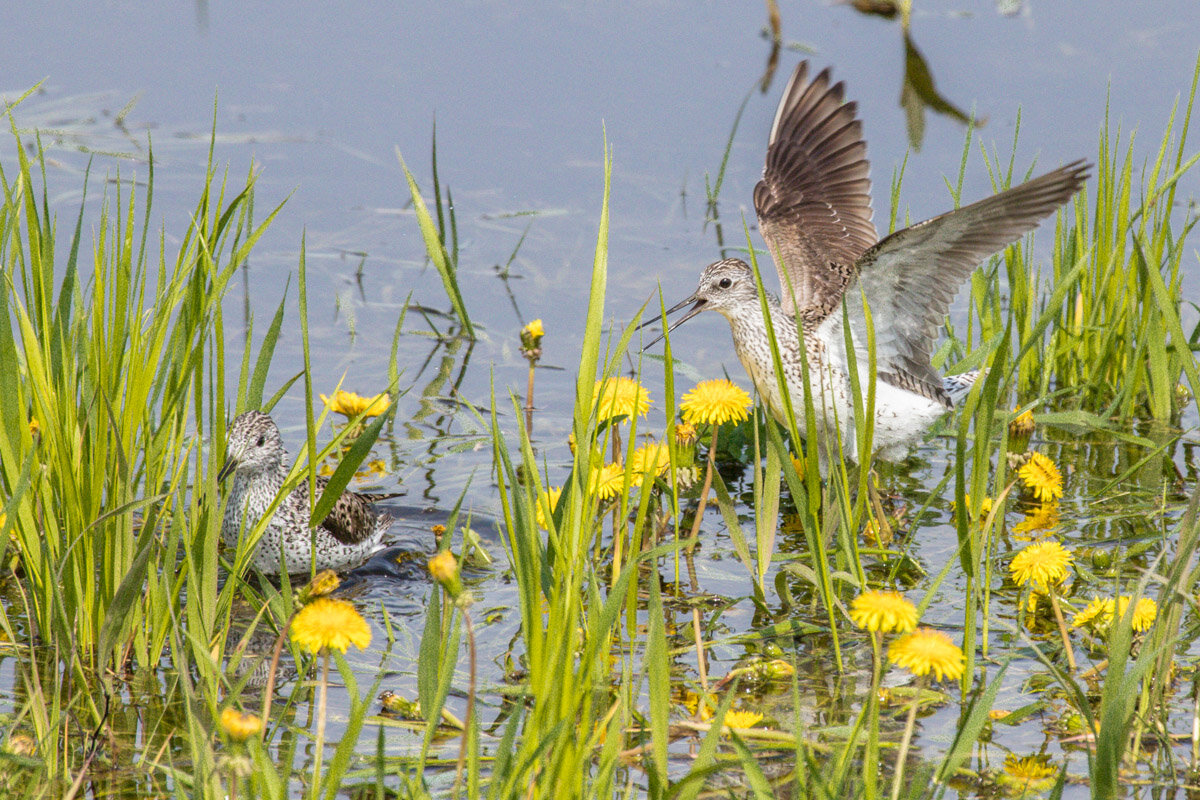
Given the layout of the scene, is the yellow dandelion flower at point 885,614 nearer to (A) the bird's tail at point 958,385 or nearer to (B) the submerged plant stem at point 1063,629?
(B) the submerged plant stem at point 1063,629

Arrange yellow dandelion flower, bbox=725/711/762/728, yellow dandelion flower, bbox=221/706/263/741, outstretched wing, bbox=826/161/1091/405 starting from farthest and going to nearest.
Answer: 1. outstretched wing, bbox=826/161/1091/405
2. yellow dandelion flower, bbox=725/711/762/728
3. yellow dandelion flower, bbox=221/706/263/741

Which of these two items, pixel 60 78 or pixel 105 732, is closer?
pixel 105 732

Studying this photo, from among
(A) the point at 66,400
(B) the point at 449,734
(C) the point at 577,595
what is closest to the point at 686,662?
(B) the point at 449,734

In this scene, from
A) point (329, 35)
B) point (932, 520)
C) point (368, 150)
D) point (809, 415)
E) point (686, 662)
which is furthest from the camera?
point (329, 35)

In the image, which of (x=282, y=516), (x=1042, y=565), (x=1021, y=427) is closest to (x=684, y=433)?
(x=1042, y=565)

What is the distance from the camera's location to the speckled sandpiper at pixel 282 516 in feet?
17.1

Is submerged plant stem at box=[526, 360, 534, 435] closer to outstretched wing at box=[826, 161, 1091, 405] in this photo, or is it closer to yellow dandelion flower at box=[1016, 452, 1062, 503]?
outstretched wing at box=[826, 161, 1091, 405]

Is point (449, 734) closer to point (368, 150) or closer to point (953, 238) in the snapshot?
point (953, 238)

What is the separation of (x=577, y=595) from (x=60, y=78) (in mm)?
8454

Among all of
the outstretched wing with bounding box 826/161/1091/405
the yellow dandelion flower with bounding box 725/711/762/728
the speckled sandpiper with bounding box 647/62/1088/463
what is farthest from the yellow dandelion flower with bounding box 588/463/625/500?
the outstretched wing with bounding box 826/161/1091/405

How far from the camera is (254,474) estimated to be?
18.2 feet

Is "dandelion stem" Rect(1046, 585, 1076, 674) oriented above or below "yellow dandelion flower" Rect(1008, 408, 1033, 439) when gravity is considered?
below

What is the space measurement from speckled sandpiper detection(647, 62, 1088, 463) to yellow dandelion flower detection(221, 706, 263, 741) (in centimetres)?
225

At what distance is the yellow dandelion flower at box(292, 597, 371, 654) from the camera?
262 centimetres
